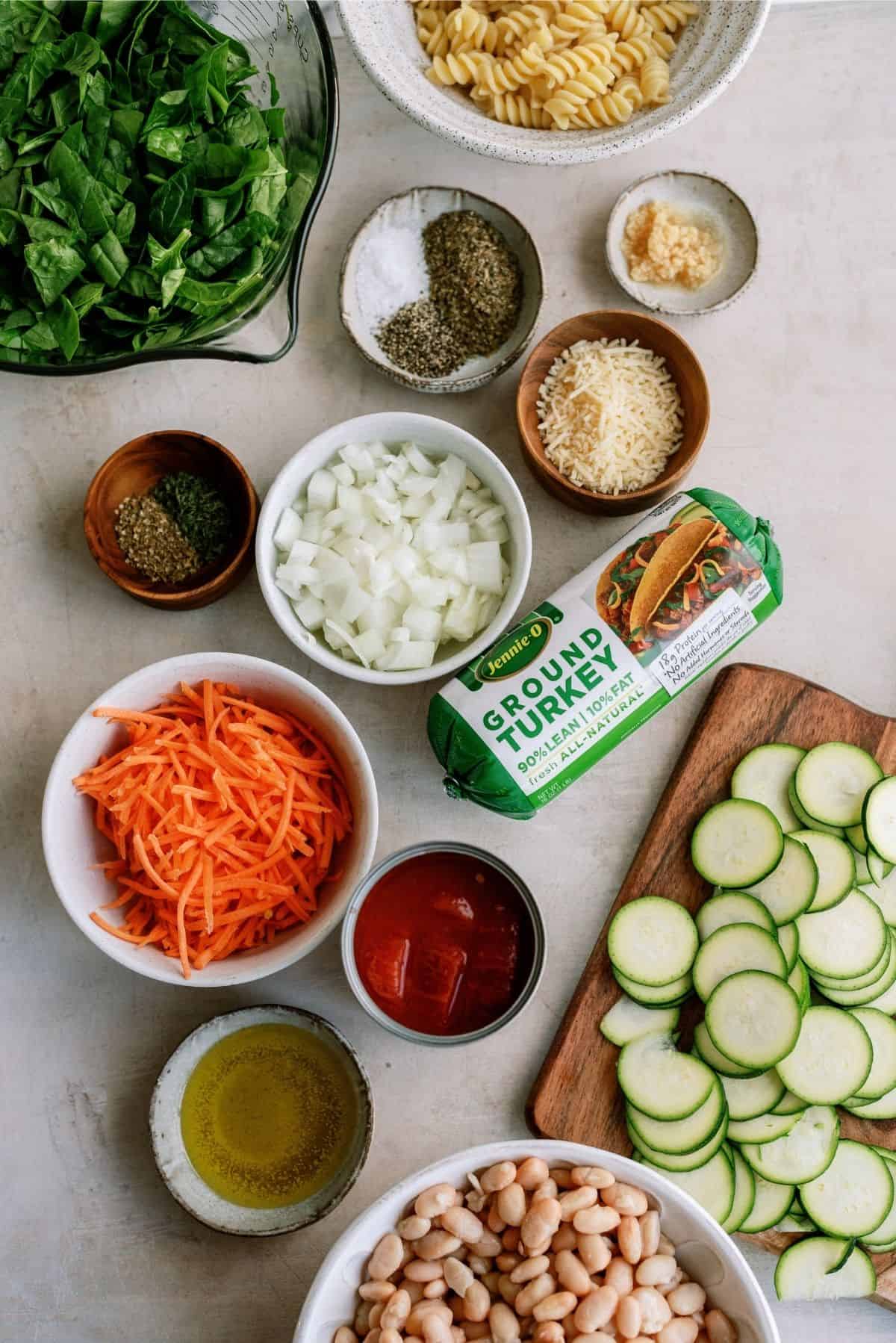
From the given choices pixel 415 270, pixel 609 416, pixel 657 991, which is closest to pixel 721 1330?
pixel 657 991

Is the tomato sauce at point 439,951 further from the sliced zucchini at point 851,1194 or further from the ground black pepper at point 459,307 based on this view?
the ground black pepper at point 459,307

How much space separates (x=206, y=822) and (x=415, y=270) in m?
1.11

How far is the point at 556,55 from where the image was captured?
1.91 metres

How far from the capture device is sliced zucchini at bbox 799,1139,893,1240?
188 centimetres

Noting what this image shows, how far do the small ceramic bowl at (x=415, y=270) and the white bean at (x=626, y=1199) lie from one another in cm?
137

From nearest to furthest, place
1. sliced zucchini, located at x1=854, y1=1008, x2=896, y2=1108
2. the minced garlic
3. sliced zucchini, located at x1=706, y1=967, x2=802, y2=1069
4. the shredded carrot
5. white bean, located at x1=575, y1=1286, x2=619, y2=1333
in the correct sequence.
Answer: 1. white bean, located at x1=575, y1=1286, x2=619, y2=1333
2. the shredded carrot
3. sliced zucchini, located at x1=706, y1=967, x2=802, y2=1069
4. sliced zucchini, located at x1=854, y1=1008, x2=896, y2=1108
5. the minced garlic

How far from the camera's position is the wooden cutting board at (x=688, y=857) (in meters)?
1.94

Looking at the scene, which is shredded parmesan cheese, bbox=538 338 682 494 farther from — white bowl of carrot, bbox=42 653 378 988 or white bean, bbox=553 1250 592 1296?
white bean, bbox=553 1250 592 1296

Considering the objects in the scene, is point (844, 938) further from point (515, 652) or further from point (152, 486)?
point (152, 486)

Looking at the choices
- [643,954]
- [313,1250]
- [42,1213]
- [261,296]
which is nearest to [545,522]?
[261,296]

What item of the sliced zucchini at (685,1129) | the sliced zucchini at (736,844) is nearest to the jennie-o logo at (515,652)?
the sliced zucchini at (736,844)

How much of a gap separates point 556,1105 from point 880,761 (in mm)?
869

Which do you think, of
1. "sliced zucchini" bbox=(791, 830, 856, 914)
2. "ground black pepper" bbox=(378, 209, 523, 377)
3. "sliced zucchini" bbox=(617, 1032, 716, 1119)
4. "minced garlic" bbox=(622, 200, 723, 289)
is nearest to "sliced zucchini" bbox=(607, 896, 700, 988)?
"sliced zucchini" bbox=(617, 1032, 716, 1119)

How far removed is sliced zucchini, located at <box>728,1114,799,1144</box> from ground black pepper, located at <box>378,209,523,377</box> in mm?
1451
